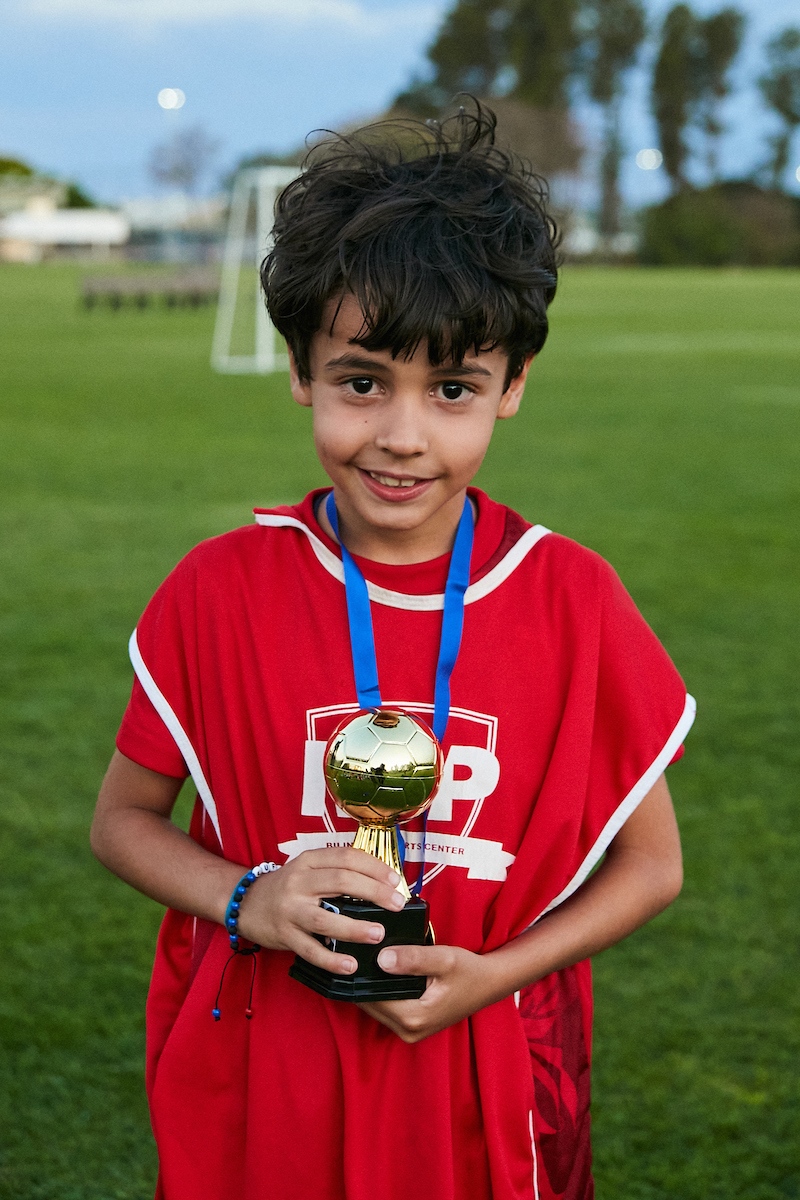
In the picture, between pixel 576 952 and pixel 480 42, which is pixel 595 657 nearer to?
pixel 576 952

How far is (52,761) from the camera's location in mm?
4336

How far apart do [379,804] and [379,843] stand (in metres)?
0.06

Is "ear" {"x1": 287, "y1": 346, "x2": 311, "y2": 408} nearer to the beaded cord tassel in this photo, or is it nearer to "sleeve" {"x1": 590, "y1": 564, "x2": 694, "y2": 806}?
"sleeve" {"x1": 590, "y1": 564, "x2": 694, "y2": 806}

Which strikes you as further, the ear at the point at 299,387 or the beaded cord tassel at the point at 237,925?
the ear at the point at 299,387

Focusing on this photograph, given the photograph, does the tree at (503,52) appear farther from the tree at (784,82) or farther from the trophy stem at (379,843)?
the trophy stem at (379,843)

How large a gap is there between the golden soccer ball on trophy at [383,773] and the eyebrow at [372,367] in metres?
0.38

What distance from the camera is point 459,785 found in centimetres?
151

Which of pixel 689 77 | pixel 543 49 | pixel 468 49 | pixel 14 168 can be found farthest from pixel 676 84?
pixel 14 168

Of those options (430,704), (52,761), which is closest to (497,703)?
(430,704)

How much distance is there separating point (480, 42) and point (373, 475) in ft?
327

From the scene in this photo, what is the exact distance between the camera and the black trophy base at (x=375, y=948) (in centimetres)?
132

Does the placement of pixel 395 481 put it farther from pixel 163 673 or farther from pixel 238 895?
pixel 238 895

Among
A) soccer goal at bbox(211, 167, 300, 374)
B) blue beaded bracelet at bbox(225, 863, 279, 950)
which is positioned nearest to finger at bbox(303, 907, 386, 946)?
blue beaded bracelet at bbox(225, 863, 279, 950)

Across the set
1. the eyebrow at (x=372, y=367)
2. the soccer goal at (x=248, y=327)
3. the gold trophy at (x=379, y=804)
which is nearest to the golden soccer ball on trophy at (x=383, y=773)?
the gold trophy at (x=379, y=804)
